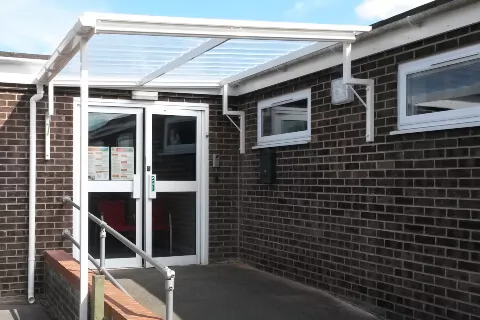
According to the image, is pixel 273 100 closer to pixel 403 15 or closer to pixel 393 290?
pixel 403 15

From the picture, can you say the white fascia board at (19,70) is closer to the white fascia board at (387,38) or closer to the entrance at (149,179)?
the entrance at (149,179)

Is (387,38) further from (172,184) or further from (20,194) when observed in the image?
(20,194)

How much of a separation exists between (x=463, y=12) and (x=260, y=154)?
11.5 ft

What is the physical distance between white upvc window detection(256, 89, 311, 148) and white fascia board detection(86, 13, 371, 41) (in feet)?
5.22

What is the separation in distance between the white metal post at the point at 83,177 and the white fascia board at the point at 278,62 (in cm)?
228

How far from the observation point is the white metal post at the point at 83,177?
4355 millimetres

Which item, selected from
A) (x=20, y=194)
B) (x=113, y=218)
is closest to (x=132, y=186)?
(x=113, y=218)

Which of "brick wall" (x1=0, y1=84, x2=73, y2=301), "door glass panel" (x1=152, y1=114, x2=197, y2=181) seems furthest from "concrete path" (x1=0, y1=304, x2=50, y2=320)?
"door glass panel" (x1=152, y1=114, x2=197, y2=181)

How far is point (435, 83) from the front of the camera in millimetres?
4570

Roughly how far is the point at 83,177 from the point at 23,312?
8.53 ft

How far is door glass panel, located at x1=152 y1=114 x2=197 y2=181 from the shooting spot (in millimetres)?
7512

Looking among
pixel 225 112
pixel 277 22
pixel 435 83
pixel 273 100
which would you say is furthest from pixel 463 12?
pixel 225 112

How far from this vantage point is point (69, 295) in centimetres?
514

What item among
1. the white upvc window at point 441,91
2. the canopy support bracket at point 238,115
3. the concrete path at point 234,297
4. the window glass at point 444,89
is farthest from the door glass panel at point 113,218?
the window glass at point 444,89
